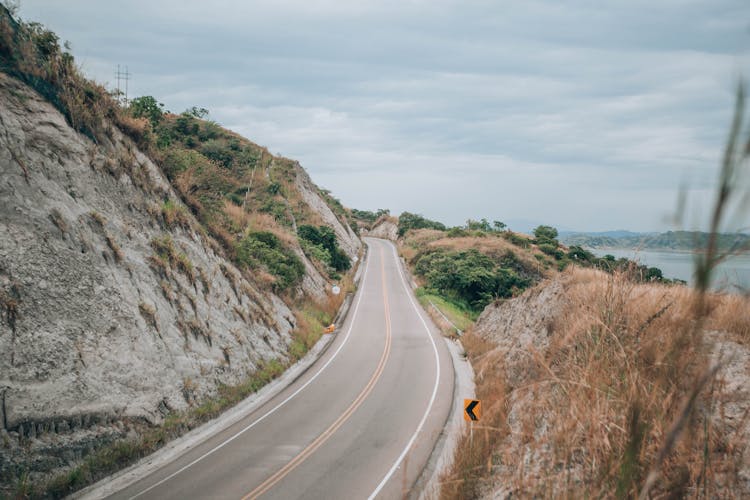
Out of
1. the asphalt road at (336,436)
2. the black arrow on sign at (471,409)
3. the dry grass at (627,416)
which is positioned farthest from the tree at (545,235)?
the dry grass at (627,416)

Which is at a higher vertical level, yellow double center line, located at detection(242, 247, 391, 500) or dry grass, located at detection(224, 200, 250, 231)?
dry grass, located at detection(224, 200, 250, 231)

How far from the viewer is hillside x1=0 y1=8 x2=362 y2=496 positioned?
30.8ft

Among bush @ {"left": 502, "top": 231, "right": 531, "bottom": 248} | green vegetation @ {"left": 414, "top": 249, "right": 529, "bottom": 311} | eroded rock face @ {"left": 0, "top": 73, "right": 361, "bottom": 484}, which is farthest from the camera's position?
bush @ {"left": 502, "top": 231, "right": 531, "bottom": 248}

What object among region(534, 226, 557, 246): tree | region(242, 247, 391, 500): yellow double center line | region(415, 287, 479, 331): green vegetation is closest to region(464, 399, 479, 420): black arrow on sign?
region(242, 247, 391, 500): yellow double center line

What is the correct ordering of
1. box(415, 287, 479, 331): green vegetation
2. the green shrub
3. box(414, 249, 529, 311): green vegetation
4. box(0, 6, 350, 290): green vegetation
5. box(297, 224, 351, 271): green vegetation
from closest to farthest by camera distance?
box(0, 6, 350, 290): green vegetation
box(415, 287, 479, 331): green vegetation
box(414, 249, 529, 311): green vegetation
box(297, 224, 351, 271): green vegetation
the green shrub

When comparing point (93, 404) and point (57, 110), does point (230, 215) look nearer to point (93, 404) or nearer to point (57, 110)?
point (57, 110)

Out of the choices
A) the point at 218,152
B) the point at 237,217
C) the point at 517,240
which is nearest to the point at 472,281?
the point at 237,217

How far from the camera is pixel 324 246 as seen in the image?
143 feet

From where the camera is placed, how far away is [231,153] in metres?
52.3

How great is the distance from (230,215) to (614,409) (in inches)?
1084

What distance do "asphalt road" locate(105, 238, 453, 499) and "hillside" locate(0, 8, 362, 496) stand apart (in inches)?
61.3

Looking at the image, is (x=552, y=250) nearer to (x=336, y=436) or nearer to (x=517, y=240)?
(x=517, y=240)

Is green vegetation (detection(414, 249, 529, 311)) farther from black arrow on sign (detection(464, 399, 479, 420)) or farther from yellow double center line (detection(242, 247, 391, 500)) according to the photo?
black arrow on sign (detection(464, 399, 479, 420))

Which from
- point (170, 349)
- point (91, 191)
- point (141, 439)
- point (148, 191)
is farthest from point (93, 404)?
point (148, 191)
